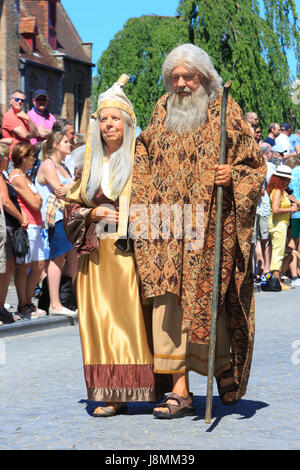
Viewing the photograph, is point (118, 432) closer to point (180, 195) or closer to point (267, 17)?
point (180, 195)

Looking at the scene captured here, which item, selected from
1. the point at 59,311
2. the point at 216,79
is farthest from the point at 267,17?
the point at 216,79

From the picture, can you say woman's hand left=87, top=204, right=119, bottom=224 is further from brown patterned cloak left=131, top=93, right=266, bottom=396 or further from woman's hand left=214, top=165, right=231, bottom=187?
woman's hand left=214, top=165, right=231, bottom=187

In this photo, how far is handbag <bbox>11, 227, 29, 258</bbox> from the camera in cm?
1093

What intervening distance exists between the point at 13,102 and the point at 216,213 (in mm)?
9034

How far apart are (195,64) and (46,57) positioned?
3639cm

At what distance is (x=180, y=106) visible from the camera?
600cm

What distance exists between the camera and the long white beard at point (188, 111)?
5953mm

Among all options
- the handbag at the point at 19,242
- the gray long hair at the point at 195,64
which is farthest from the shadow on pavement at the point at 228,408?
the handbag at the point at 19,242

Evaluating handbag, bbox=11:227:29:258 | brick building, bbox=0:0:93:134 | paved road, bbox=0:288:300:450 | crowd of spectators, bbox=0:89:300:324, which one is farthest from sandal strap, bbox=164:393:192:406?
brick building, bbox=0:0:93:134

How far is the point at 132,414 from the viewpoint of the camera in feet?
20.3

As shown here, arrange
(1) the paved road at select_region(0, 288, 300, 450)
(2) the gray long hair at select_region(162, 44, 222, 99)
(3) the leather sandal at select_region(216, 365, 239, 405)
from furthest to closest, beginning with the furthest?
(3) the leather sandal at select_region(216, 365, 239, 405) → (2) the gray long hair at select_region(162, 44, 222, 99) → (1) the paved road at select_region(0, 288, 300, 450)

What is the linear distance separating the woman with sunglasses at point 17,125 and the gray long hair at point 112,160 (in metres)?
7.45

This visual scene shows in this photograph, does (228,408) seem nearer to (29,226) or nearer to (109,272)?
(109,272)

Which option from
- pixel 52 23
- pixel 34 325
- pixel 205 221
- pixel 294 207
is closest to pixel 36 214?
pixel 34 325
